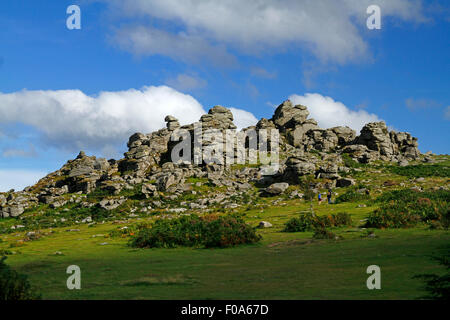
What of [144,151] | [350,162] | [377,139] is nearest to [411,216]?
[350,162]

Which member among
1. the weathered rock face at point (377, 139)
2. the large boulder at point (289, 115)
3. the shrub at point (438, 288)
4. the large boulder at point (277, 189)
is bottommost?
the shrub at point (438, 288)

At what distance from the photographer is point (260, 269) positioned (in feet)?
50.5

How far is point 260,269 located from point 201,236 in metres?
10.5

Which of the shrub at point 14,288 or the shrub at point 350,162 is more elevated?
the shrub at point 350,162

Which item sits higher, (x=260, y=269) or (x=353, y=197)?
(x=353, y=197)

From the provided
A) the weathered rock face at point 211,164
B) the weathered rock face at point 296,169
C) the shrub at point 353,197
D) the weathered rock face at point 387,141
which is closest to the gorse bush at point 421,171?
the weathered rock face at point 211,164

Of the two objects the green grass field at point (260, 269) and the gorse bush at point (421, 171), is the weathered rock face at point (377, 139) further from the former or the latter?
the green grass field at point (260, 269)

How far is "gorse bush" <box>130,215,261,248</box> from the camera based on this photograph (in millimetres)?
24344

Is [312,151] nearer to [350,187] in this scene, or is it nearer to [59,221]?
[350,187]

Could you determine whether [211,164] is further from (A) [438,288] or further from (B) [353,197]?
(A) [438,288]

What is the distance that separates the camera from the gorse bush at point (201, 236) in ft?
79.9

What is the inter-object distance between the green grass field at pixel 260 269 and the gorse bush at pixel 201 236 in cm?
121

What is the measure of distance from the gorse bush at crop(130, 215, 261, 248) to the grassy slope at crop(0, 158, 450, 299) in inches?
48.5

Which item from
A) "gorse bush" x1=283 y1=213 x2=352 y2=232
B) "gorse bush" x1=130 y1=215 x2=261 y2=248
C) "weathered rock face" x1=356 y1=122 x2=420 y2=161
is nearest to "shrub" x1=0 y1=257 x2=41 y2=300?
"gorse bush" x1=130 y1=215 x2=261 y2=248
